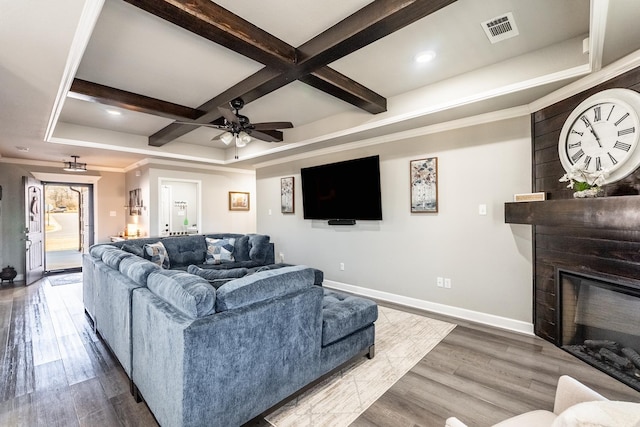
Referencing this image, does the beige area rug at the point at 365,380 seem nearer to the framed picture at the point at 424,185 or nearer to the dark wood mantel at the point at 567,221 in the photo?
the dark wood mantel at the point at 567,221

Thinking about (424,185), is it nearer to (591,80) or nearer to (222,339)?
(591,80)

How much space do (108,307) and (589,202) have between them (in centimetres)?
405

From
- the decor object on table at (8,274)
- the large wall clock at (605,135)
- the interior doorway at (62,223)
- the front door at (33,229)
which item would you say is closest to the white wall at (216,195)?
the front door at (33,229)

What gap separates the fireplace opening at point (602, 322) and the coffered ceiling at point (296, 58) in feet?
5.97

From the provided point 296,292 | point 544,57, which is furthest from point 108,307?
point 544,57

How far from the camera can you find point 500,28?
2.32 metres

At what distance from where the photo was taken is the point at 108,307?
8.56 feet

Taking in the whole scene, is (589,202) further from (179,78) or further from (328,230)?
Answer: (179,78)

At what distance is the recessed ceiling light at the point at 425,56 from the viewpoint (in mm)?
2693

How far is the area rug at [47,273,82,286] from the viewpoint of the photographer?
17.8ft

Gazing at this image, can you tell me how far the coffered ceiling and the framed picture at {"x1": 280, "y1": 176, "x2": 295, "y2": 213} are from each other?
1.60 m

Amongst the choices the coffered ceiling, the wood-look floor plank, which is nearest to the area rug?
the coffered ceiling

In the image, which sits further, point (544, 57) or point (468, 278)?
point (468, 278)

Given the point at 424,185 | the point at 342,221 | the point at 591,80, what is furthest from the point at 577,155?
the point at 342,221
